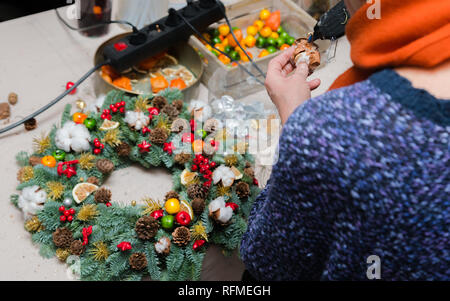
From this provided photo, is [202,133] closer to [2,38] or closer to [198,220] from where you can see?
[198,220]

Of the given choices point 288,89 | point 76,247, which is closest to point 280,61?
point 288,89

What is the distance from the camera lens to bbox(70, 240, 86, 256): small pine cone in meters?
0.76

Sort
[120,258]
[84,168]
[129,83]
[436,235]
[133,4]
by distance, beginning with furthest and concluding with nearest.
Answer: [133,4] < [129,83] < [84,168] < [120,258] < [436,235]

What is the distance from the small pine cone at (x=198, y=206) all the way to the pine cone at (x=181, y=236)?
0.04 meters

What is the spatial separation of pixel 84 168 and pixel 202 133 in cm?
25

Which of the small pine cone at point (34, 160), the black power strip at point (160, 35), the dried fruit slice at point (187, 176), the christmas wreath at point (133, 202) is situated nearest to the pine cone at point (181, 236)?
the christmas wreath at point (133, 202)

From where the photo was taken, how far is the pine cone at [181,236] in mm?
774

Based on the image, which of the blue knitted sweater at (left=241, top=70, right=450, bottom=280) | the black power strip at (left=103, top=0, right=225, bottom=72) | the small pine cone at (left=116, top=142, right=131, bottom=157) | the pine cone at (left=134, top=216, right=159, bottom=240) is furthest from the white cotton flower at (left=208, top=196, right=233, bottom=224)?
the black power strip at (left=103, top=0, right=225, bottom=72)

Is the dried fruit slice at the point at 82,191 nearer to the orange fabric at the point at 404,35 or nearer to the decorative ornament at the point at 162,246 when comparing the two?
the decorative ornament at the point at 162,246

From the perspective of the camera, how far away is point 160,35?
1.06 m

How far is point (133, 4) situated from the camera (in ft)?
3.92
